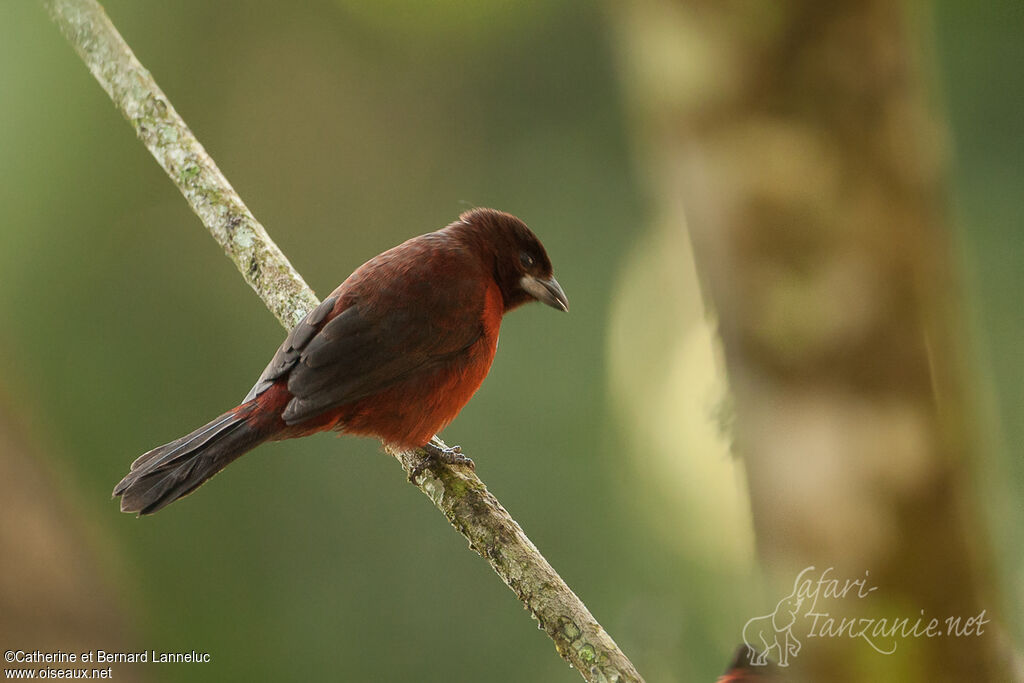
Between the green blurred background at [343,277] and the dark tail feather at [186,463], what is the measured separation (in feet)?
6.57

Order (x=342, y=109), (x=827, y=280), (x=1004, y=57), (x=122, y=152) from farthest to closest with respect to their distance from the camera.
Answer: (x=342, y=109) < (x=122, y=152) < (x=1004, y=57) < (x=827, y=280)

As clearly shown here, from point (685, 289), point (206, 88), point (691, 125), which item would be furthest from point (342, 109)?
point (691, 125)

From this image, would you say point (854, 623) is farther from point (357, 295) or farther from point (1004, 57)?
→ point (1004, 57)

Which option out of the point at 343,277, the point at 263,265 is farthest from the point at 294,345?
the point at 343,277

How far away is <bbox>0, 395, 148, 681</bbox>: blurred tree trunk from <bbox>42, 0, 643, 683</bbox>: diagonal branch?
2.90 feet

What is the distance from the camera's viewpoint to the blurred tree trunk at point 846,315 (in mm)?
1194

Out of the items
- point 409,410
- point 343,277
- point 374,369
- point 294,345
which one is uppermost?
point 294,345

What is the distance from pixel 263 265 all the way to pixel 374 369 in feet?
1.53

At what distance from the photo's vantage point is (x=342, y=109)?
5316 millimetres

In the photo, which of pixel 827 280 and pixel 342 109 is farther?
pixel 342 109

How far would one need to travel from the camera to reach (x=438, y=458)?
2.43 metres

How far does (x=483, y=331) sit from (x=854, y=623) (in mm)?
1588

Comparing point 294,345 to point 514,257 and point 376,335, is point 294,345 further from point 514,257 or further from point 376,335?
point 514,257

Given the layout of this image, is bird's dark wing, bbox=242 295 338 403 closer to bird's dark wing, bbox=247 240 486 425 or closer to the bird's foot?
bird's dark wing, bbox=247 240 486 425
